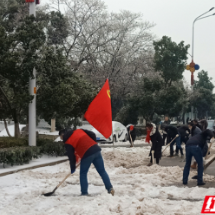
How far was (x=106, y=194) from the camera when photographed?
24.7ft

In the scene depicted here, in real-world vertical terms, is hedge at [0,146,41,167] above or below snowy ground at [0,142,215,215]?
above

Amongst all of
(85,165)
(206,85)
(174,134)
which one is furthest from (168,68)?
(206,85)

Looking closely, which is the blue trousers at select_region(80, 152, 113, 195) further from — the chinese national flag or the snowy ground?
the chinese national flag

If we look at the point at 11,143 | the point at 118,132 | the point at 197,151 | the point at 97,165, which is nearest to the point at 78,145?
the point at 97,165

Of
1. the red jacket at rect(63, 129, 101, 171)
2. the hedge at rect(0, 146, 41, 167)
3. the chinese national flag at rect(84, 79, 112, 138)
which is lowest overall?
the hedge at rect(0, 146, 41, 167)

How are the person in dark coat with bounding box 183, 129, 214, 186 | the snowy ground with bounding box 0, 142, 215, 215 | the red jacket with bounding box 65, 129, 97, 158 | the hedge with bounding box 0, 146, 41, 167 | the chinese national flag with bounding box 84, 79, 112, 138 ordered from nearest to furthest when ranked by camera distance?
the snowy ground with bounding box 0, 142, 215, 215
the red jacket with bounding box 65, 129, 97, 158
the person in dark coat with bounding box 183, 129, 214, 186
the chinese national flag with bounding box 84, 79, 112, 138
the hedge with bounding box 0, 146, 41, 167

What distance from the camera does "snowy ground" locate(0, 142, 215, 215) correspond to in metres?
6.51

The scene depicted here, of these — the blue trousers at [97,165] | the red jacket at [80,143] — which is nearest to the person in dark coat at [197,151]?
the blue trousers at [97,165]

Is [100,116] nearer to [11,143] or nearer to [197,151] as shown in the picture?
[197,151]

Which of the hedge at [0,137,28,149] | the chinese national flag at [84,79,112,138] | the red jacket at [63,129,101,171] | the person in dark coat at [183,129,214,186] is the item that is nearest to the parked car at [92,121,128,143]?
the hedge at [0,137,28,149]

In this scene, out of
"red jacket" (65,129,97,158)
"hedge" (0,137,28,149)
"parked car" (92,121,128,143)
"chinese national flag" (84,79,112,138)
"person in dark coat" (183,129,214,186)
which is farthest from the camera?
"parked car" (92,121,128,143)

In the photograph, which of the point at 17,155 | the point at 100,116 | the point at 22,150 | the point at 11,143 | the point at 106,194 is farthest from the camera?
the point at 11,143

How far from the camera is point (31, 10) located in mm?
14898

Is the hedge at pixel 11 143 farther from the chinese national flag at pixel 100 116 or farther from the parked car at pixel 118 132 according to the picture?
the parked car at pixel 118 132
